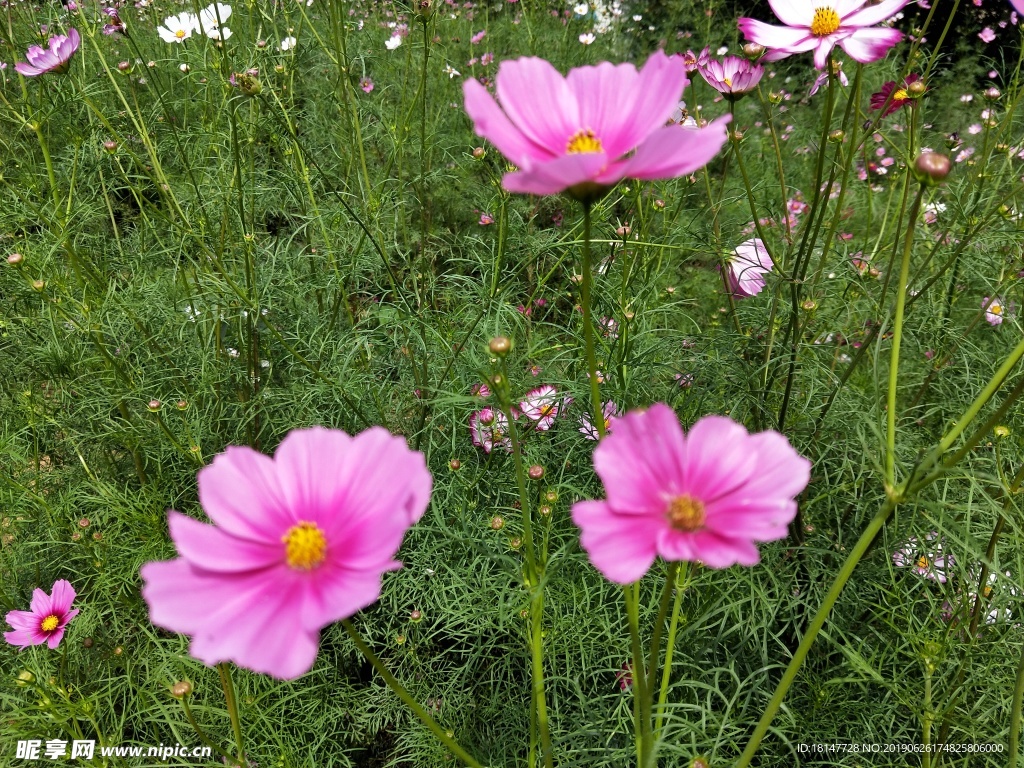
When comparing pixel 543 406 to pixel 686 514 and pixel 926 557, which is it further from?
pixel 686 514

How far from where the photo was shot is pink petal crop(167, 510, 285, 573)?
1.36 ft

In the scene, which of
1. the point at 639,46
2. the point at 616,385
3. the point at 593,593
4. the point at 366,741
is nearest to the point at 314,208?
the point at 616,385

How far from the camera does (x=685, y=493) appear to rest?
451 millimetres

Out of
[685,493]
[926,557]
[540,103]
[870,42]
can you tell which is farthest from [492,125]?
[926,557]

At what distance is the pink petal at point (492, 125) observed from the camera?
1.48ft

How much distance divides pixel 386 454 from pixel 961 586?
35.5 inches

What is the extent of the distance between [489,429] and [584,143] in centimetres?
71

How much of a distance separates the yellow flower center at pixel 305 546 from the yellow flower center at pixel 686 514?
25 cm

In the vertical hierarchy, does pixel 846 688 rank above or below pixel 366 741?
above

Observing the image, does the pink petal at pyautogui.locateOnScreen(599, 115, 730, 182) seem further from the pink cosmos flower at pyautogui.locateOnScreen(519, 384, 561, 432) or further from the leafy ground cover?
the pink cosmos flower at pyautogui.locateOnScreen(519, 384, 561, 432)

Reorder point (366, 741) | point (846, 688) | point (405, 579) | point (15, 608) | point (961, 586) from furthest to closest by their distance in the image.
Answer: point (15, 608) < point (366, 741) < point (405, 579) < point (846, 688) < point (961, 586)

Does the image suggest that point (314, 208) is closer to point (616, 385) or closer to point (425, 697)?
point (616, 385)

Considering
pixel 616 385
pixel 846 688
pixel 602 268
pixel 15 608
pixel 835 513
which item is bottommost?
pixel 15 608

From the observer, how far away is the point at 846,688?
3.51 ft
